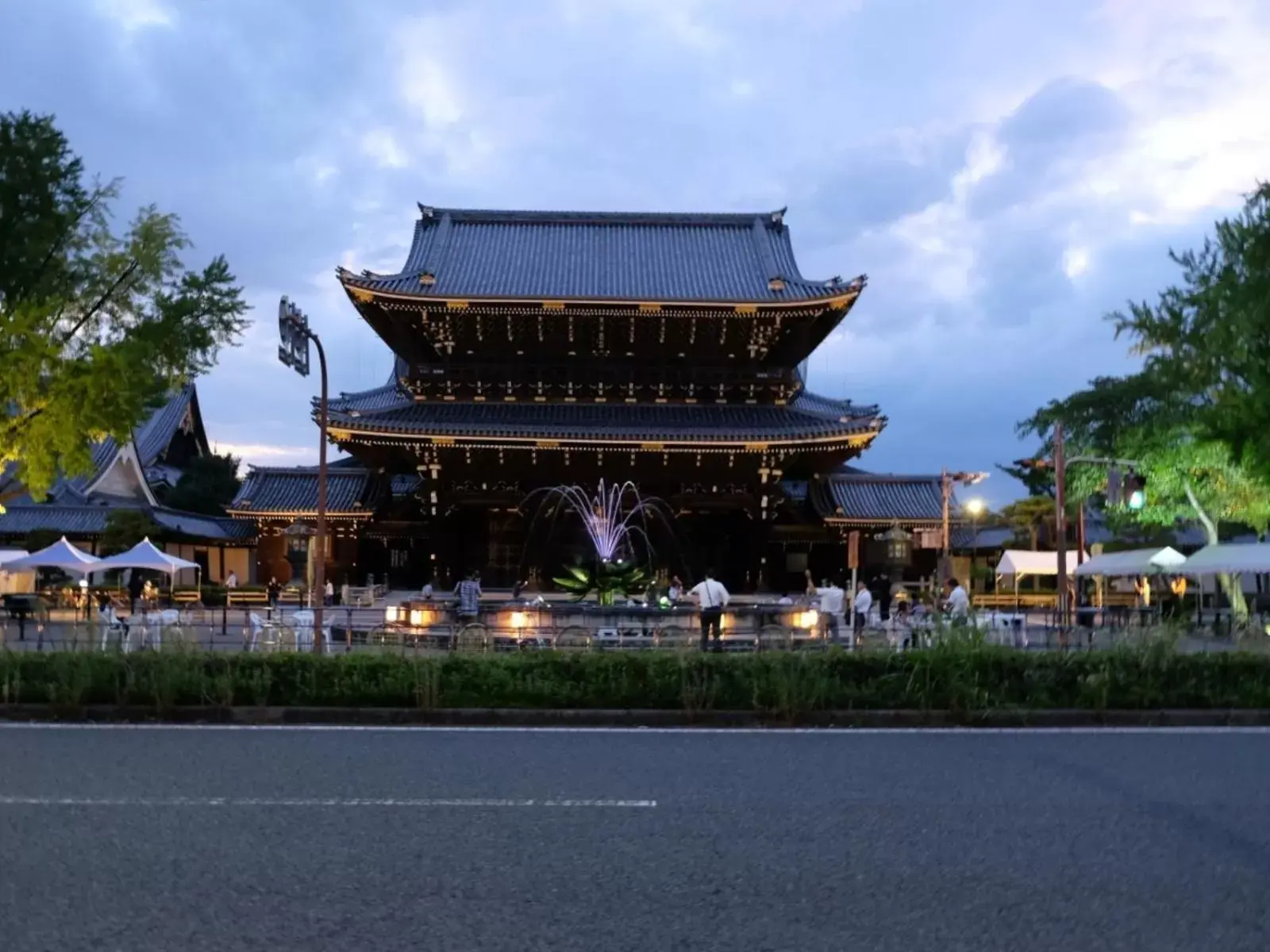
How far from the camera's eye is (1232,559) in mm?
23281

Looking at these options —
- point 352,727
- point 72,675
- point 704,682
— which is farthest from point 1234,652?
point 72,675

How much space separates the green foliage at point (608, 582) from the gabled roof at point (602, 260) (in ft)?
27.4

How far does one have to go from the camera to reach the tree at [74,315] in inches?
662

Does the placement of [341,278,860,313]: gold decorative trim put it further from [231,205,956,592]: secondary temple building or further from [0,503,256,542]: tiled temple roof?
[0,503,256,542]: tiled temple roof

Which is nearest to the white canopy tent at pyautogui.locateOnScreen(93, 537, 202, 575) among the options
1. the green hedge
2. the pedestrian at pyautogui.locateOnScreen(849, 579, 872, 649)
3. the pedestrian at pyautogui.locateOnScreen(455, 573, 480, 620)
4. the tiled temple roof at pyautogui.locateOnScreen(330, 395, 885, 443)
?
the tiled temple roof at pyautogui.locateOnScreen(330, 395, 885, 443)

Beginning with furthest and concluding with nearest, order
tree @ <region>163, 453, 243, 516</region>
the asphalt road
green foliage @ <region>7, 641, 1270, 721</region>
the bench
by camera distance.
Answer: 1. tree @ <region>163, 453, 243, 516</region>
2. the bench
3. green foliage @ <region>7, 641, 1270, 721</region>
4. the asphalt road

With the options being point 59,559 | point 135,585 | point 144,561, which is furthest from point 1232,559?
point 135,585

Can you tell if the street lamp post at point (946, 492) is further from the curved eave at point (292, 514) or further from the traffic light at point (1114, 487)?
the curved eave at point (292, 514)

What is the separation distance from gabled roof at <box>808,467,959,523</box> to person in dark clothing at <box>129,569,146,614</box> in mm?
20190

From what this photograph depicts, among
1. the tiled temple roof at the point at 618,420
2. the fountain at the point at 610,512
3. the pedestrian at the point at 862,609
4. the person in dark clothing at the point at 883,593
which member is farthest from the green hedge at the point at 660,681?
the fountain at the point at 610,512

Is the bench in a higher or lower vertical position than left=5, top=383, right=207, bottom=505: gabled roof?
lower

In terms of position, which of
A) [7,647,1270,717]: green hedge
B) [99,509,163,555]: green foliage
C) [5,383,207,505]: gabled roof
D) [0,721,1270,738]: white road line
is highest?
[5,383,207,505]: gabled roof

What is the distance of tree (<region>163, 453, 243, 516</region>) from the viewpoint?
4575 cm

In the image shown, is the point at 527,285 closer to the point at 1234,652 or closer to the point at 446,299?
the point at 446,299
